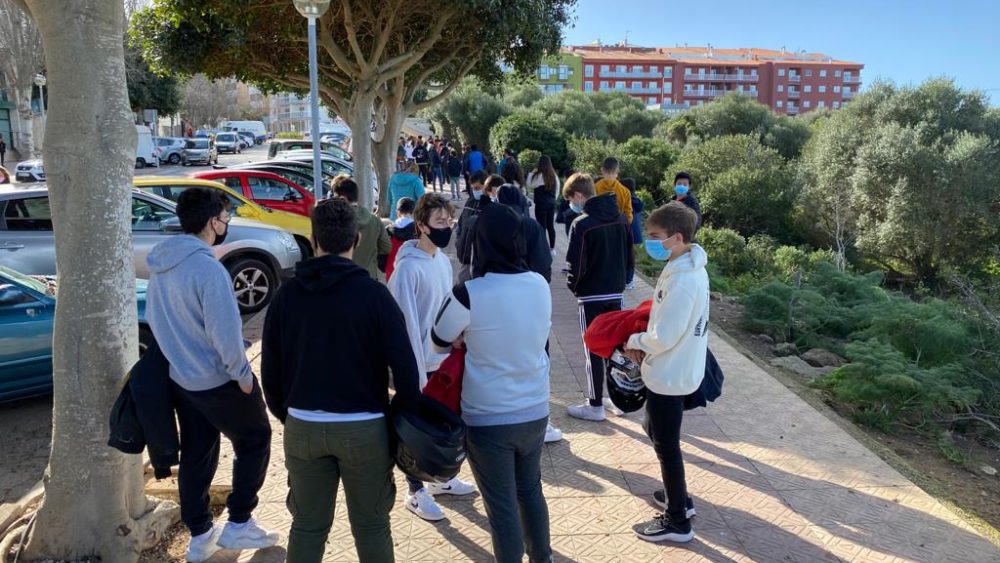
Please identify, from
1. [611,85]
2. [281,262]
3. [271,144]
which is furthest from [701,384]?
[611,85]

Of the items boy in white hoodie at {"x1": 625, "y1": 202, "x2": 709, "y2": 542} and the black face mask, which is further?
the black face mask

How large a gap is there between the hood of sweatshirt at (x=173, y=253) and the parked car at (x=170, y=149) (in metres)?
40.4

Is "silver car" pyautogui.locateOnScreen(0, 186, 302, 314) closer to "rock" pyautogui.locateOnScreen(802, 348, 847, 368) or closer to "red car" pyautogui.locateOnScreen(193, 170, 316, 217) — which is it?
"red car" pyautogui.locateOnScreen(193, 170, 316, 217)

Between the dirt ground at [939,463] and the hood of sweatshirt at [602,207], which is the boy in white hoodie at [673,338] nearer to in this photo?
the hood of sweatshirt at [602,207]

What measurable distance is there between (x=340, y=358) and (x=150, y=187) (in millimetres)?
8252

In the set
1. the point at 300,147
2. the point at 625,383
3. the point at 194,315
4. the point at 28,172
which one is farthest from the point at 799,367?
the point at 28,172

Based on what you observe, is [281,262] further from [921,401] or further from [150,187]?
[921,401]

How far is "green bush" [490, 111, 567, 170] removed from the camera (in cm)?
2734

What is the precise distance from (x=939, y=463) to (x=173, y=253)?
5.60 m

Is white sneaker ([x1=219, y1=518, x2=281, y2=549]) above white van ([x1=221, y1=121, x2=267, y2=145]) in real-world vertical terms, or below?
below

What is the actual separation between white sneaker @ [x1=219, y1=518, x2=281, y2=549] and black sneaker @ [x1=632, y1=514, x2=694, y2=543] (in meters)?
1.96

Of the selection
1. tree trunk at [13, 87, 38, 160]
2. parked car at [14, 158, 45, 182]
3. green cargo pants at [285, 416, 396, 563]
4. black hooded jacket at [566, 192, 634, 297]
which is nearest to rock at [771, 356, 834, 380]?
black hooded jacket at [566, 192, 634, 297]

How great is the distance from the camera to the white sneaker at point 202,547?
11.4 ft

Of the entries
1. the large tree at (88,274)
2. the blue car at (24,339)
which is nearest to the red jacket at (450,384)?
the large tree at (88,274)
